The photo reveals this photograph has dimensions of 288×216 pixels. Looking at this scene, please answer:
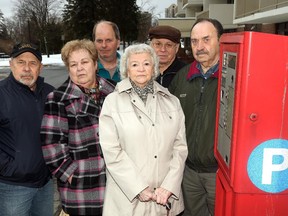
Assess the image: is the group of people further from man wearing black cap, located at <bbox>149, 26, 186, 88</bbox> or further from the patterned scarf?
man wearing black cap, located at <bbox>149, 26, 186, 88</bbox>

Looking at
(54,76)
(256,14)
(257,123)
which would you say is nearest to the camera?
(257,123)

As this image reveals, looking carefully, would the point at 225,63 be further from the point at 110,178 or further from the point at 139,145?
the point at 110,178

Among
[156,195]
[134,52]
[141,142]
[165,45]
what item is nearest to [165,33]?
[165,45]

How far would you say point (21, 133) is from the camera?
94.7 inches

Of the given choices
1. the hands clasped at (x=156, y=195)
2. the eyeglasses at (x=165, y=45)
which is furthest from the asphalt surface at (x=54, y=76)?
the hands clasped at (x=156, y=195)

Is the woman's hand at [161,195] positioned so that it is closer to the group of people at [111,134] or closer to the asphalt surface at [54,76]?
the group of people at [111,134]

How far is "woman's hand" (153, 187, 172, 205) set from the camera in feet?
→ 7.55

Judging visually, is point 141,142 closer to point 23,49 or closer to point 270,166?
point 270,166

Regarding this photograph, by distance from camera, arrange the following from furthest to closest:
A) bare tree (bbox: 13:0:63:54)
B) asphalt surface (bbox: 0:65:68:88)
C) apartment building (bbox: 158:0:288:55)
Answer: bare tree (bbox: 13:0:63:54) → asphalt surface (bbox: 0:65:68:88) → apartment building (bbox: 158:0:288:55)

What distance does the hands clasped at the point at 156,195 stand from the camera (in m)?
2.28

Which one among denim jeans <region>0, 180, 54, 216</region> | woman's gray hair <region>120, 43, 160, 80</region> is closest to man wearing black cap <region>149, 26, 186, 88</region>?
woman's gray hair <region>120, 43, 160, 80</region>

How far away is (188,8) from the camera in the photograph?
121ft

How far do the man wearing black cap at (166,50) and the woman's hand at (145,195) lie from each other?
4.48 ft

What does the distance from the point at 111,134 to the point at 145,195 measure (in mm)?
470
